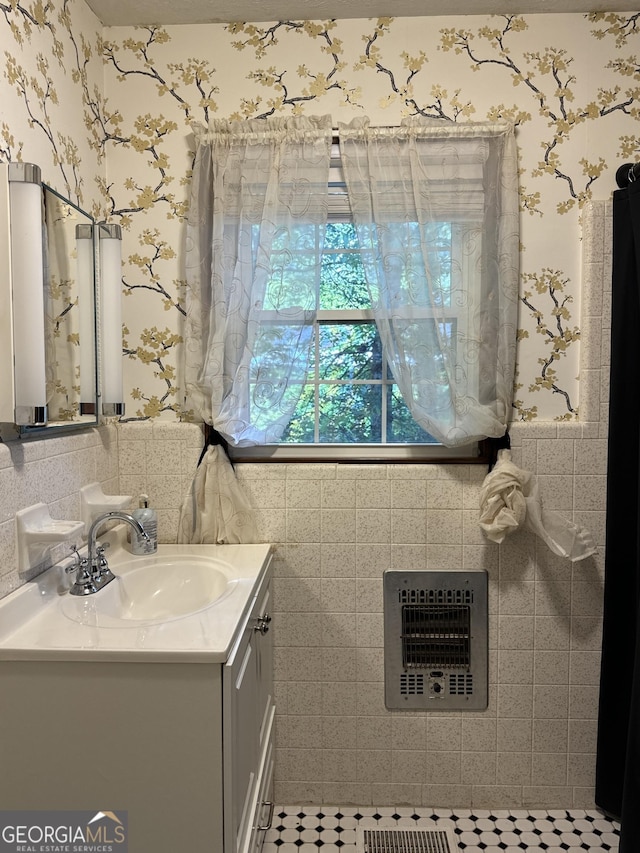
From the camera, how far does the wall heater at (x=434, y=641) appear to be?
6.52 feet

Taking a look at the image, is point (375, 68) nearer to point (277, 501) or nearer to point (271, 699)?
point (277, 501)

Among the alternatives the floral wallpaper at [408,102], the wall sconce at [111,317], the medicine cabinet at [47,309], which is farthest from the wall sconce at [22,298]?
the floral wallpaper at [408,102]

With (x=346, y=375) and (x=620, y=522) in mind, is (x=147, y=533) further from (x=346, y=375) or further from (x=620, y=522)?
(x=620, y=522)

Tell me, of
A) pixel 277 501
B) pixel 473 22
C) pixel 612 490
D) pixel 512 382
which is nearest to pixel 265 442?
pixel 277 501

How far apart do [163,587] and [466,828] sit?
4.27 feet

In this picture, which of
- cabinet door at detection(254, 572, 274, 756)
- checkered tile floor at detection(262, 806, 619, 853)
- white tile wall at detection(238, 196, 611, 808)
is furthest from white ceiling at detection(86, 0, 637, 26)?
checkered tile floor at detection(262, 806, 619, 853)

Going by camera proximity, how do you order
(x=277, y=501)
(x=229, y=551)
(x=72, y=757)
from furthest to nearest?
1. (x=277, y=501)
2. (x=229, y=551)
3. (x=72, y=757)

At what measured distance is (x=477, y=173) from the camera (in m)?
1.88

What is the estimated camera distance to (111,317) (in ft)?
6.01

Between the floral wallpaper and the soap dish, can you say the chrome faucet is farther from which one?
the floral wallpaper

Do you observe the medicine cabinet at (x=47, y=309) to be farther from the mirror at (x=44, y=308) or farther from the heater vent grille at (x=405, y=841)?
the heater vent grille at (x=405, y=841)

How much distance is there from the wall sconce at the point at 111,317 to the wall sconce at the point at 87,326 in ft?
0.15

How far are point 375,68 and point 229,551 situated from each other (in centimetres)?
169

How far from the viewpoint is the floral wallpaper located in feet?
6.24
